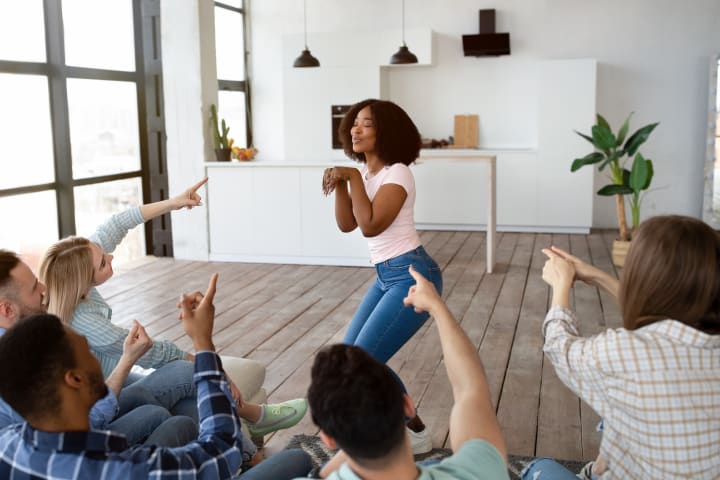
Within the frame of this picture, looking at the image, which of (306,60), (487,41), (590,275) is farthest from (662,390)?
(487,41)

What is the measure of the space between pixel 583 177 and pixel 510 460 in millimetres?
5871

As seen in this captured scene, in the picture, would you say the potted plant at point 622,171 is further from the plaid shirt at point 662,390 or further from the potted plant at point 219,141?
the plaid shirt at point 662,390

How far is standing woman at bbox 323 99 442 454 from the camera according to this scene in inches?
104

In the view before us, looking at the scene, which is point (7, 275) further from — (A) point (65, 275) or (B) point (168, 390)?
(B) point (168, 390)

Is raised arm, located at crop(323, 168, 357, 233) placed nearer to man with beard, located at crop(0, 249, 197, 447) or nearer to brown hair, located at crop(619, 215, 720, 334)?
man with beard, located at crop(0, 249, 197, 447)

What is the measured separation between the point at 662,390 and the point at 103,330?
163cm

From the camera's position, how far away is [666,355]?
1.50 meters

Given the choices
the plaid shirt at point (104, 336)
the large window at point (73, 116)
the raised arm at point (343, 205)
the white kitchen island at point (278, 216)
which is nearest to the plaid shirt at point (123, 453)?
the plaid shirt at point (104, 336)

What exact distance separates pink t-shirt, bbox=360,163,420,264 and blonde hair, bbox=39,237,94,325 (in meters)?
0.97

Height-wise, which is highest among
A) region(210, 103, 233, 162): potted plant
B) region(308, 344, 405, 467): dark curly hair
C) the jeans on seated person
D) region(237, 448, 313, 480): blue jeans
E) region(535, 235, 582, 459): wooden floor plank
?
region(210, 103, 233, 162): potted plant

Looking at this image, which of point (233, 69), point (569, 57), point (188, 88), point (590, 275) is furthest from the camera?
point (233, 69)

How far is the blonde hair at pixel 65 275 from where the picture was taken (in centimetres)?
232

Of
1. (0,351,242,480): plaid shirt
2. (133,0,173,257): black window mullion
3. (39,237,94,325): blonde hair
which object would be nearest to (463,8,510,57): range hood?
(133,0,173,257): black window mullion

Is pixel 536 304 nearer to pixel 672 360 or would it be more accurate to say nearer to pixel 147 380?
pixel 147 380
